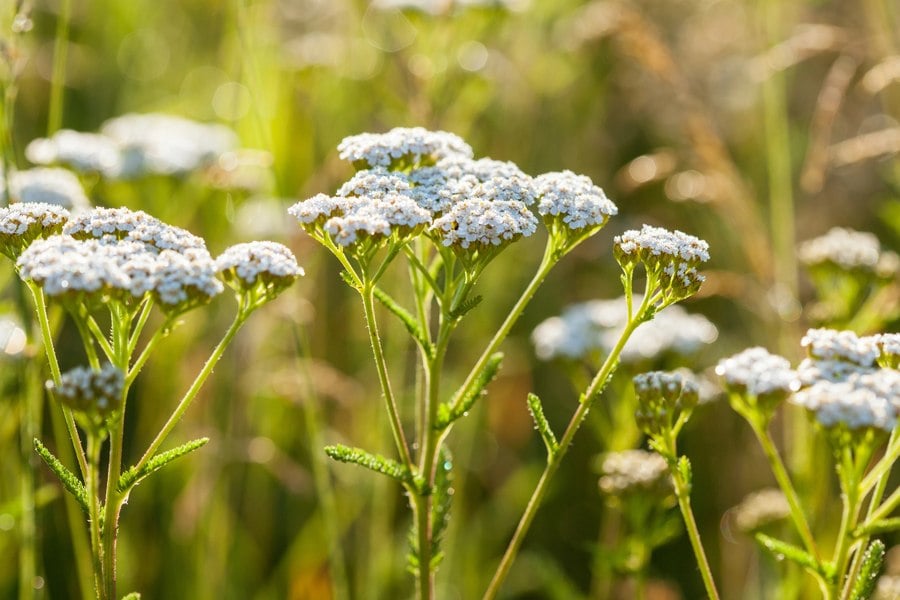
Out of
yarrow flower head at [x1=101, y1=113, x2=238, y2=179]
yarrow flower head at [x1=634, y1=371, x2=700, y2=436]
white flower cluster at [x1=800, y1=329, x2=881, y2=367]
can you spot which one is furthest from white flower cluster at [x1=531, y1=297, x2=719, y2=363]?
yarrow flower head at [x1=101, y1=113, x2=238, y2=179]

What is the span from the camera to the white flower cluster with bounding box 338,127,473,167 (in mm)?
3100

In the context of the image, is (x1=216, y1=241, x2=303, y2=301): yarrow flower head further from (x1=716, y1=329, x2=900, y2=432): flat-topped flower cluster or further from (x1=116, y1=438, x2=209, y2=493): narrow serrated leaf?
(x1=716, y1=329, x2=900, y2=432): flat-topped flower cluster

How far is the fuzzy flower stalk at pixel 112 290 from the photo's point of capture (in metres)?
2.26

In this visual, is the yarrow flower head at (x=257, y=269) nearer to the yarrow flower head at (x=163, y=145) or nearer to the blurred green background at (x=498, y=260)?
the blurred green background at (x=498, y=260)

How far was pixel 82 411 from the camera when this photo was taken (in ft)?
7.21

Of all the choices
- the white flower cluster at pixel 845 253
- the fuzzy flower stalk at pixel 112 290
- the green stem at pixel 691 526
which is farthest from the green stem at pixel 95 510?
the white flower cluster at pixel 845 253

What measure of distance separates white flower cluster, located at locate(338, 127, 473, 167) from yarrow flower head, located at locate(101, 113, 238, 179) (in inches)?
86.3

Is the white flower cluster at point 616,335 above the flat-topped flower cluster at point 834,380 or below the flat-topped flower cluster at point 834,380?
above

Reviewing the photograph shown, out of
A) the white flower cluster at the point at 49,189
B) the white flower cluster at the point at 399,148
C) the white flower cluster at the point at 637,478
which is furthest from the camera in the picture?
the white flower cluster at the point at 49,189

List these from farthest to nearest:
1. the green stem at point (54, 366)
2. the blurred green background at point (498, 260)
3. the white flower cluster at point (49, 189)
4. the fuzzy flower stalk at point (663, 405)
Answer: the blurred green background at point (498, 260)
the white flower cluster at point (49, 189)
the fuzzy flower stalk at point (663, 405)
the green stem at point (54, 366)

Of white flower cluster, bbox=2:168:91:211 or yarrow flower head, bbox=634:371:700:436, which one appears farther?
white flower cluster, bbox=2:168:91:211

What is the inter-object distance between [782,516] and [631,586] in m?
1.52

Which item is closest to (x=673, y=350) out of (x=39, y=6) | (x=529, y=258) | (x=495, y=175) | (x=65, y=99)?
(x=495, y=175)

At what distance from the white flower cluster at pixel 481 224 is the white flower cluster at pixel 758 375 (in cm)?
71
